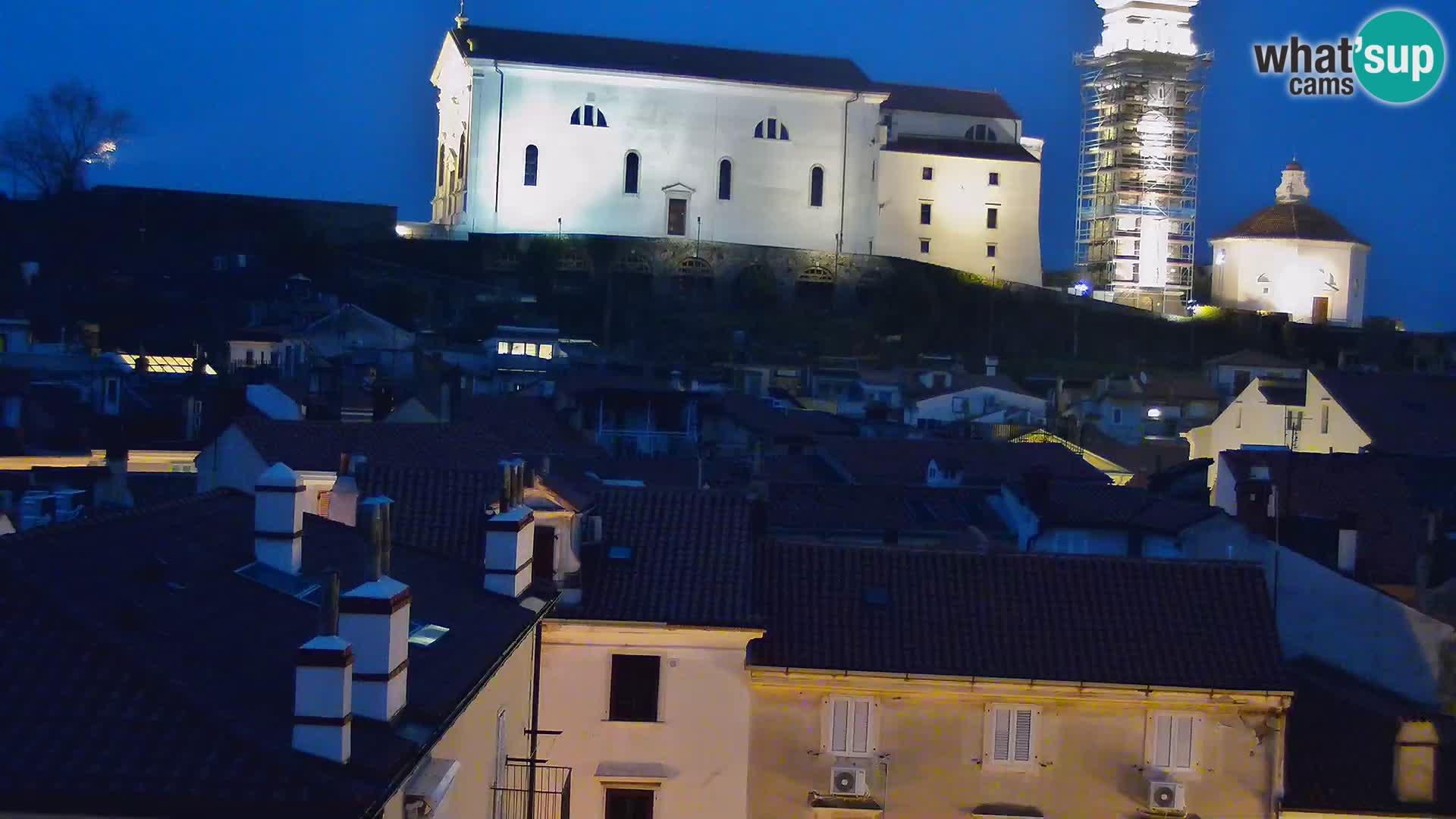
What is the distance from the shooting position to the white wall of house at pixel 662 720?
1236 centimetres

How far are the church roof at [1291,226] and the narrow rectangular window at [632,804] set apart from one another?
61.3 m

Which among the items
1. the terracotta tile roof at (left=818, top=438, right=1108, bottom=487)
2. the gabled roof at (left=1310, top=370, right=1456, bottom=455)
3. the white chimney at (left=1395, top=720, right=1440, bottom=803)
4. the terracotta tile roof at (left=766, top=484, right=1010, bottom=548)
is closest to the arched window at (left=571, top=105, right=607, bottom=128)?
the gabled roof at (left=1310, top=370, right=1456, bottom=455)

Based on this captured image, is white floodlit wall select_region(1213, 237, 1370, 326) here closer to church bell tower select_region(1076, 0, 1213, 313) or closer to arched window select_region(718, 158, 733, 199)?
church bell tower select_region(1076, 0, 1213, 313)

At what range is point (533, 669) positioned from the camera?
1182cm

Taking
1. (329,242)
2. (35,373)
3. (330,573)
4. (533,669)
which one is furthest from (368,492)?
(329,242)

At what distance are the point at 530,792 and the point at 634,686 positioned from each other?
2448 mm

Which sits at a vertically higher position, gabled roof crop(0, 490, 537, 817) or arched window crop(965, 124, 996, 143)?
arched window crop(965, 124, 996, 143)

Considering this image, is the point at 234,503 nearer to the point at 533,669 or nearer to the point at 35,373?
the point at 533,669

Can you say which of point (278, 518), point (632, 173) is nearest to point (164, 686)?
point (278, 518)

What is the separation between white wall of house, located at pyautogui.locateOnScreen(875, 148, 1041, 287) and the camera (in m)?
69.6

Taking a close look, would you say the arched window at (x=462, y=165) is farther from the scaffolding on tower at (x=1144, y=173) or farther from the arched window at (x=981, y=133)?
the scaffolding on tower at (x=1144, y=173)

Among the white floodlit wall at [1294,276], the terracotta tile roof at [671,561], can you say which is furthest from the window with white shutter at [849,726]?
the white floodlit wall at [1294,276]

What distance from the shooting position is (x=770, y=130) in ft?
222

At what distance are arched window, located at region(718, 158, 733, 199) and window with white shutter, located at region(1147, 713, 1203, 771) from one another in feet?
181
